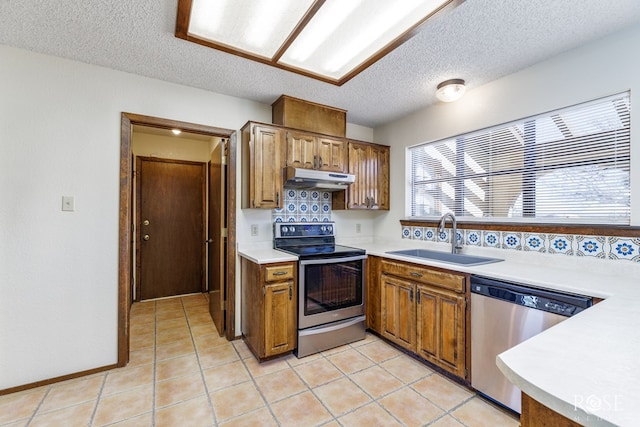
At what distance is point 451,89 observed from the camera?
95.7 inches

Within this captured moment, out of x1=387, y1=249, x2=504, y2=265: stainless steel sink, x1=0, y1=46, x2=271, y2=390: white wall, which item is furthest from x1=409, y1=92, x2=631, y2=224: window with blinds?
x1=0, y1=46, x2=271, y2=390: white wall

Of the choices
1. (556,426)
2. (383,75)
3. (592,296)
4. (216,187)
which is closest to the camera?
(556,426)

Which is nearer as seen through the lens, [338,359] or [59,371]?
[59,371]

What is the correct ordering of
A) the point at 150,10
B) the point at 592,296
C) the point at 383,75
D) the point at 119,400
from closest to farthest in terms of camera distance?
1. the point at 592,296
2. the point at 150,10
3. the point at 119,400
4. the point at 383,75

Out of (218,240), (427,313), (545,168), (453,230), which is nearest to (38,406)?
(218,240)

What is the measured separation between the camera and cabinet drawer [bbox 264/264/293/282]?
2311 millimetres

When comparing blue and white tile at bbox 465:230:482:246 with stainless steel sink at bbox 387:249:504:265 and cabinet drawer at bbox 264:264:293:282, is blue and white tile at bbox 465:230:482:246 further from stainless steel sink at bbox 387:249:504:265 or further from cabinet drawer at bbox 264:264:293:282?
cabinet drawer at bbox 264:264:293:282

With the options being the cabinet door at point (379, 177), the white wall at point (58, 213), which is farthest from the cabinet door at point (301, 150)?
the white wall at point (58, 213)

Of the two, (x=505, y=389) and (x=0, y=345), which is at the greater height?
(x=0, y=345)

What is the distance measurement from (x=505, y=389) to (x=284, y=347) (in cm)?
159

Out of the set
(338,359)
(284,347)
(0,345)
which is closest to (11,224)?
(0,345)

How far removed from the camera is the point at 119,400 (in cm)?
187

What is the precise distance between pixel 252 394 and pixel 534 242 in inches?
93.7

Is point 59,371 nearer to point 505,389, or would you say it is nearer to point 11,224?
point 11,224
